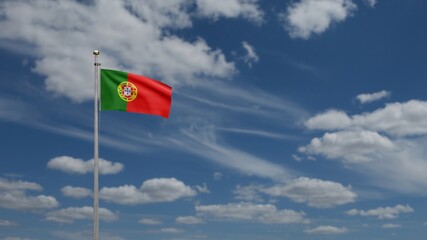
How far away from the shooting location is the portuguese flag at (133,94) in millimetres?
65938

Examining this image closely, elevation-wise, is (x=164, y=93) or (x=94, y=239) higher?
(x=164, y=93)

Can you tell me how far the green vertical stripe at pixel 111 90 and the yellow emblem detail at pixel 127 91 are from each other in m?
0.27

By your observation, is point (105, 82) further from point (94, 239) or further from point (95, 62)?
point (94, 239)

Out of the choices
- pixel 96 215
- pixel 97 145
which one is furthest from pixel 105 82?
pixel 96 215

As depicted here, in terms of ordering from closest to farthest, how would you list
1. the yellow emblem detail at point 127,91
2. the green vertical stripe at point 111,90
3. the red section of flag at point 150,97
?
the green vertical stripe at point 111,90, the yellow emblem detail at point 127,91, the red section of flag at point 150,97

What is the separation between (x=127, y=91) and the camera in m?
66.6

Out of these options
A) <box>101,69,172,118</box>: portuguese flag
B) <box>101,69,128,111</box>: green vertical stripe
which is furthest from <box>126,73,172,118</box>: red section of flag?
<box>101,69,128,111</box>: green vertical stripe

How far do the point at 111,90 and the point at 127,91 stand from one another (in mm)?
1384

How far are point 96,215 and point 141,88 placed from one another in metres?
11.8

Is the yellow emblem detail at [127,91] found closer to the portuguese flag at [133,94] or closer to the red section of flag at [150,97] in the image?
the portuguese flag at [133,94]

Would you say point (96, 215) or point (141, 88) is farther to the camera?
point (141, 88)

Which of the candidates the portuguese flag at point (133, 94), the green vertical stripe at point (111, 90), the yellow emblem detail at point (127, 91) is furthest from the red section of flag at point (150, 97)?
the green vertical stripe at point (111, 90)

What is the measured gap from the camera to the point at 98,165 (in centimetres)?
6241

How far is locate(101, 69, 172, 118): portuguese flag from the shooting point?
65.9 meters
